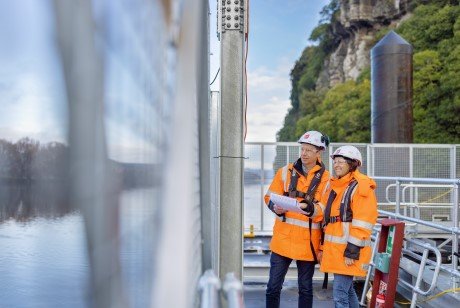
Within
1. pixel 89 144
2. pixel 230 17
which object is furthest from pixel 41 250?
pixel 230 17

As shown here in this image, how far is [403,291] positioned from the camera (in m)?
5.39

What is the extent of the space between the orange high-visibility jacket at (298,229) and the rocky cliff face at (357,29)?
34.1 meters

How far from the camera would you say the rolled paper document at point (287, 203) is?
11.8ft

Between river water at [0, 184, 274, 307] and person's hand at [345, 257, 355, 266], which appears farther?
person's hand at [345, 257, 355, 266]

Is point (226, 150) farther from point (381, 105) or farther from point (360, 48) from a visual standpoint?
point (360, 48)

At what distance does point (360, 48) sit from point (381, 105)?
2936cm

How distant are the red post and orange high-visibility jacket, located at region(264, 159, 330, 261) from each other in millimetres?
1045

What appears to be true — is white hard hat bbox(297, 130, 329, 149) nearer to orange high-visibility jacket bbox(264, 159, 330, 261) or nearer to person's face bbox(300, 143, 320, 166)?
person's face bbox(300, 143, 320, 166)

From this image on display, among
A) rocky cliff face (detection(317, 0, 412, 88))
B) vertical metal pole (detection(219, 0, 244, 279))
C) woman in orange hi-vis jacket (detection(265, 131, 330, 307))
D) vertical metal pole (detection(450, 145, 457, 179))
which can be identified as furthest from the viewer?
rocky cliff face (detection(317, 0, 412, 88))

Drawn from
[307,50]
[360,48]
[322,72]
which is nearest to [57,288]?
[360,48]

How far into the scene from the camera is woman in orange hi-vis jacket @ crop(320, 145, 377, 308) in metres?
3.58

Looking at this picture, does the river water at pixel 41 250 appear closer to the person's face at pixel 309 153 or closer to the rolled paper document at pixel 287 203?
the rolled paper document at pixel 287 203

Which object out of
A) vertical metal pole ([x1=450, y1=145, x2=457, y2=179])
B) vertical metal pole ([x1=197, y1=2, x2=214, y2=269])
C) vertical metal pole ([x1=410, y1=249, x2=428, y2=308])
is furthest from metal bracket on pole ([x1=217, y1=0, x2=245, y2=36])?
vertical metal pole ([x1=450, y1=145, x2=457, y2=179])

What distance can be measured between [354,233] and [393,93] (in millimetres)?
8209
